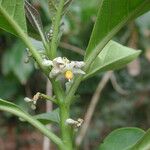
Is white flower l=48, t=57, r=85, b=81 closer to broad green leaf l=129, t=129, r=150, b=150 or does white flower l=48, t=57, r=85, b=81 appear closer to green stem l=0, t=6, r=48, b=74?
green stem l=0, t=6, r=48, b=74

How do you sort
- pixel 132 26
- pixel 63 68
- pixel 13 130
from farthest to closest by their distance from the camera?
pixel 13 130 < pixel 132 26 < pixel 63 68

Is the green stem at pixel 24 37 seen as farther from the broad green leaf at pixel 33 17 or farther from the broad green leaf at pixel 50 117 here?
the broad green leaf at pixel 50 117

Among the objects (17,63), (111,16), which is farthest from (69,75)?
(17,63)

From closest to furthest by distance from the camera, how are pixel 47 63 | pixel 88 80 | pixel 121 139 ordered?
pixel 47 63
pixel 121 139
pixel 88 80

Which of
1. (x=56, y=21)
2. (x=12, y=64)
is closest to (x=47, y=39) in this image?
(x=56, y=21)

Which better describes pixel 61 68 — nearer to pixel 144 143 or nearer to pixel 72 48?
pixel 144 143

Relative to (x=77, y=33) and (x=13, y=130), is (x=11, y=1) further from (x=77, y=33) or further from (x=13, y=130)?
(x=13, y=130)

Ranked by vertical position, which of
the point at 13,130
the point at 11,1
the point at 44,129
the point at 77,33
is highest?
the point at 77,33

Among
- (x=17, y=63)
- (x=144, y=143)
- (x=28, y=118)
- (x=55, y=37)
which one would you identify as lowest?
(x=144, y=143)
